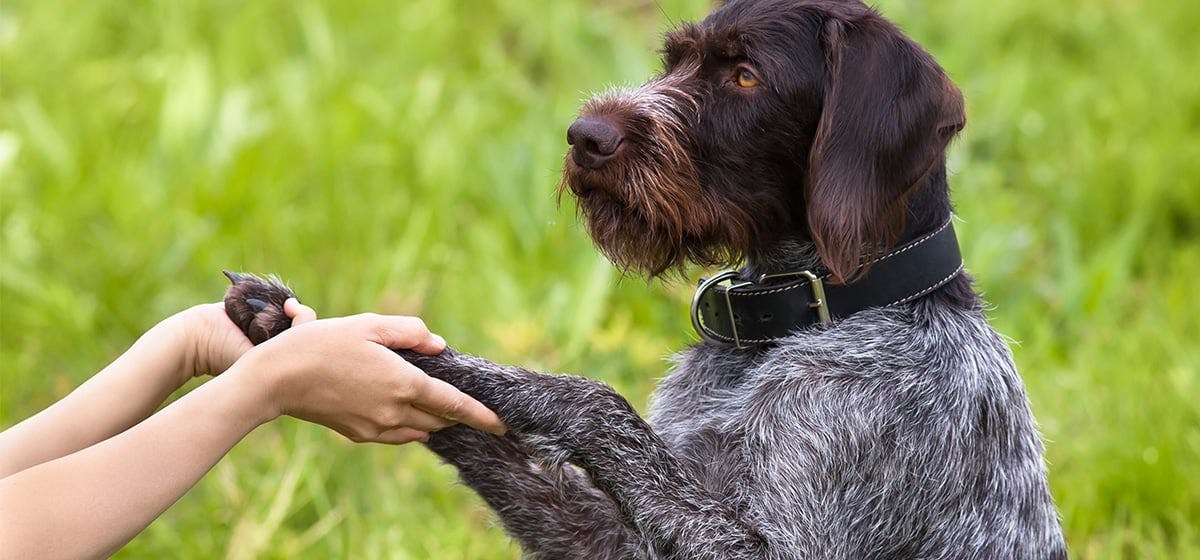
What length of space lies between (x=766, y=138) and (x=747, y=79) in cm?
16

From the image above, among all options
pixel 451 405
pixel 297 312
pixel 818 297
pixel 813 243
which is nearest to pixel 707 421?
pixel 818 297

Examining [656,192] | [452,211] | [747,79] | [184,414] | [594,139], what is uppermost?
[452,211]

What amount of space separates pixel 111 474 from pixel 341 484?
2.17 metres

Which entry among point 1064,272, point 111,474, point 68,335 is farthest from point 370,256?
point 111,474

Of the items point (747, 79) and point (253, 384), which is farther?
point (747, 79)

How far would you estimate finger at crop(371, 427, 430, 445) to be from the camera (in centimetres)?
303

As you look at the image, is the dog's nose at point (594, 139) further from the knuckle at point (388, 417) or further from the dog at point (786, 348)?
the knuckle at point (388, 417)

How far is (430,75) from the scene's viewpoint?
7.70 m

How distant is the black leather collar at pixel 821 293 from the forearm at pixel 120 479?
1.20 meters

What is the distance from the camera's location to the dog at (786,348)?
9.99ft

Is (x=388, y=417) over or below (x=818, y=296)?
below

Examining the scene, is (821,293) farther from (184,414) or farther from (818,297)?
(184,414)

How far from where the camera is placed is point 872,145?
3.08 m

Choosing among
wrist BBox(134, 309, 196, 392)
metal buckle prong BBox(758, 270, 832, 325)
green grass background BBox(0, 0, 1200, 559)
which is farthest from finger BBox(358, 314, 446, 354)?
green grass background BBox(0, 0, 1200, 559)
